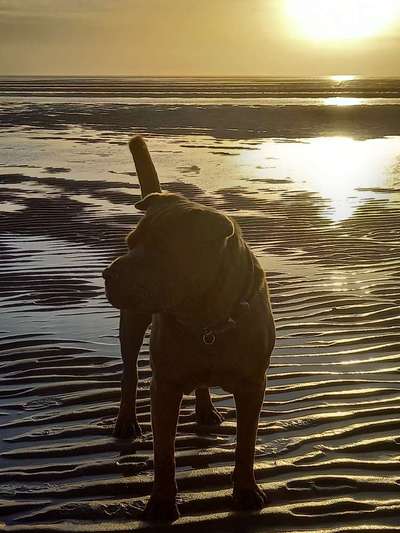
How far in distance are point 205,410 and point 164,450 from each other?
0.97 metres

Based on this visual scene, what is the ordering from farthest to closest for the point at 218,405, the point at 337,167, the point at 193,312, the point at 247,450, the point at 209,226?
the point at 337,167 < the point at 218,405 < the point at 247,450 < the point at 193,312 < the point at 209,226

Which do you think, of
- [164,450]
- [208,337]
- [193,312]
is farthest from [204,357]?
[164,450]

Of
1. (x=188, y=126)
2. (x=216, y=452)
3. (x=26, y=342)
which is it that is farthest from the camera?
(x=188, y=126)

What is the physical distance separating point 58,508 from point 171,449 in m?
0.63

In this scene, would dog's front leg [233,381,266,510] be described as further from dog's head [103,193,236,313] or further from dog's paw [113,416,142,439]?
dog's paw [113,416,142,439]

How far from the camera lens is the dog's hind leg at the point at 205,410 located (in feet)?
15.2

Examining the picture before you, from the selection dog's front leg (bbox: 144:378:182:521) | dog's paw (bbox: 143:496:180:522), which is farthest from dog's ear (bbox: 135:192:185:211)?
dog's paw (bbox: 143:496:180:522)

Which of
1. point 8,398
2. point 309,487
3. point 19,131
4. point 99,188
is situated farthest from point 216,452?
point 19,131

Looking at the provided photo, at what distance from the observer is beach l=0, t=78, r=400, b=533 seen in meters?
3.81

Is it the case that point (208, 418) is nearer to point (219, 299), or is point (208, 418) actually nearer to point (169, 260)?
point (219, 299)

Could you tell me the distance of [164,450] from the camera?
12.1 feet

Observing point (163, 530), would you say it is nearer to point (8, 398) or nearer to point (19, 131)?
point (8, 398)

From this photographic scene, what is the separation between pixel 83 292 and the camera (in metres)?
7.17

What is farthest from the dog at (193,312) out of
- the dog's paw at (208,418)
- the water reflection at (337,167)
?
the water reflection at (337,167)
